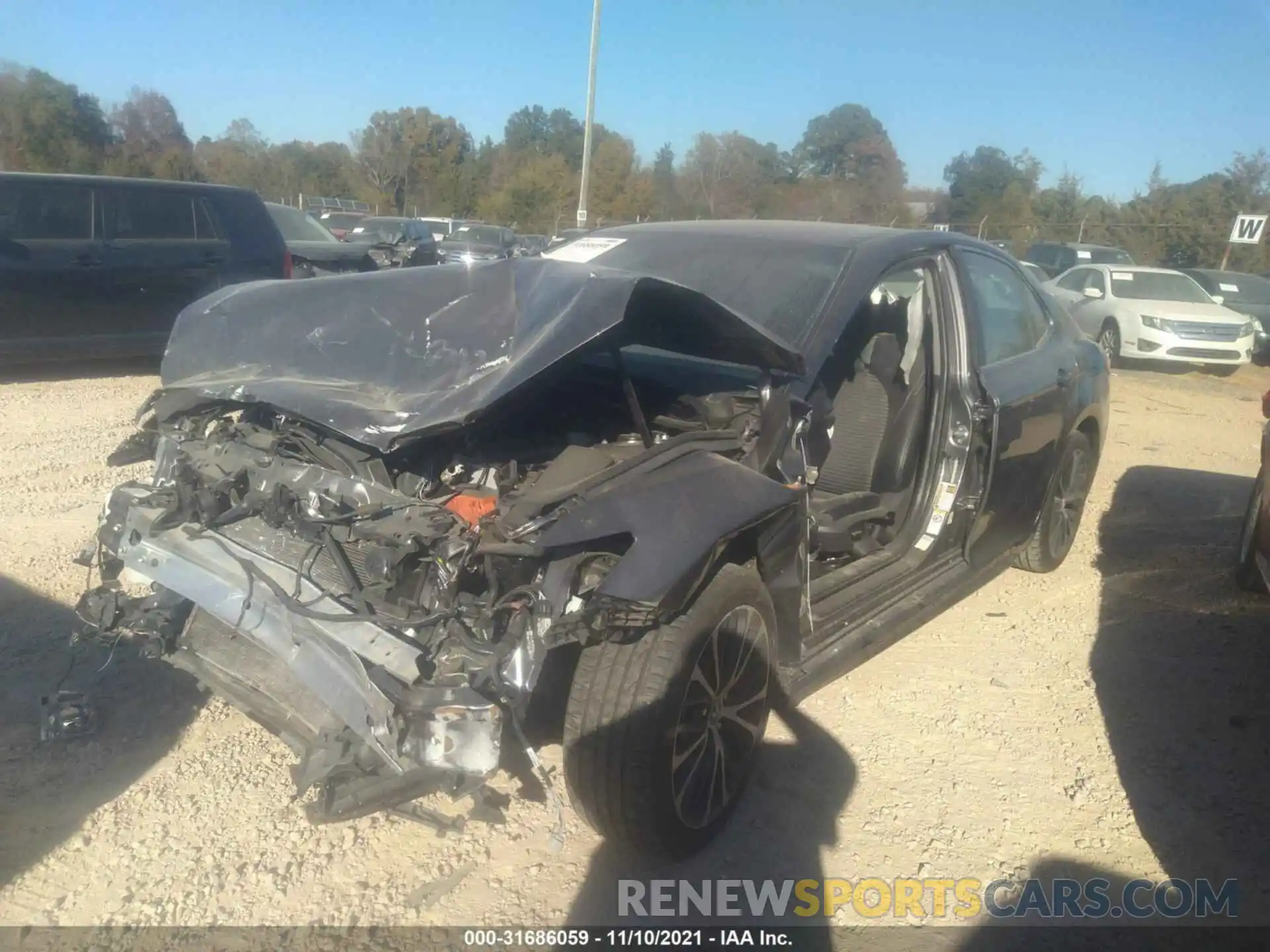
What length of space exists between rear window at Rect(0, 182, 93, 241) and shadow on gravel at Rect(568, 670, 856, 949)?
25.1ft

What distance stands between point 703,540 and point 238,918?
1.50 meters

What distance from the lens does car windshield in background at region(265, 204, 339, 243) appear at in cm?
1221

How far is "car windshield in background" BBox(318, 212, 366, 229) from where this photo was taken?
71.9 feet

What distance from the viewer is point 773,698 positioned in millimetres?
2898

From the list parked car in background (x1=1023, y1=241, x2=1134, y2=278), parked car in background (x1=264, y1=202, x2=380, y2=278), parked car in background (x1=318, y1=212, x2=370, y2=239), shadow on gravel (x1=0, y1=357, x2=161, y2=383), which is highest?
parked car in background (x1=1023, y1=241, x2=1134, y2=278)

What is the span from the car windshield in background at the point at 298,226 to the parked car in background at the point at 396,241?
1.56ft

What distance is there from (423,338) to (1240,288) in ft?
60.3

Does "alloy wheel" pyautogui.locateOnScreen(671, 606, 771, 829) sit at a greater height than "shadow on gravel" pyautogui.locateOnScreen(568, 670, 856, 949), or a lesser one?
greater

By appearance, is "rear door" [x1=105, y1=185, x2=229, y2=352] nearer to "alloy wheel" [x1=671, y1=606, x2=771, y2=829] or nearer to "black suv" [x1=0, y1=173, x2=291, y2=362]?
"black suv" [x1=0, y1=173, x2=291, y2=362]

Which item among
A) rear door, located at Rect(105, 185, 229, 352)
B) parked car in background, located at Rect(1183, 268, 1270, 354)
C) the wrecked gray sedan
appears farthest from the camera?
parked car in background, located at Rect(1183, 268, 1270, 354)

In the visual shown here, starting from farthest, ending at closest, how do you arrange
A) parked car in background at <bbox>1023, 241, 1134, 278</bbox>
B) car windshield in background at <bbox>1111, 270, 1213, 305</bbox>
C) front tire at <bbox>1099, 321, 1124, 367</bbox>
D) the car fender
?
parked car in background at <bbox>1023, 241, 1134, 278</bbox> < car windshield in background at <bbox>1111, 270, 1213, 305</bbox> < front tire at <bbox>1099, 321, 1124, 367</bbox> < the car fender

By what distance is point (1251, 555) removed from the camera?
458 centimetres

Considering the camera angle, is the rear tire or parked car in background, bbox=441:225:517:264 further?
parked car in background, bbox=441:225:517:264

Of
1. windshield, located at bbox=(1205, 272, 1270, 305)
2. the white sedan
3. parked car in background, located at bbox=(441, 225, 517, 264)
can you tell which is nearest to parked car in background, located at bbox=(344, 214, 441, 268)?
parked car in background, located at bbox=(441, 225, 517, 264)
